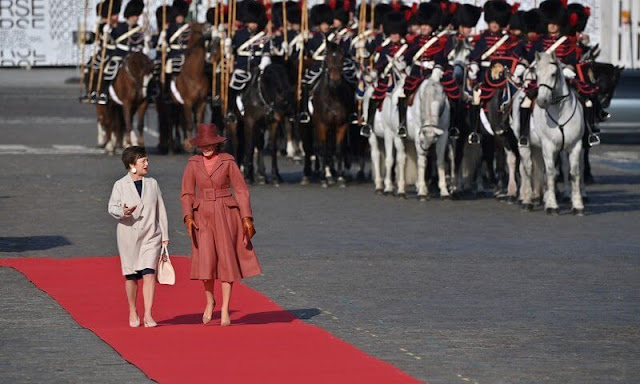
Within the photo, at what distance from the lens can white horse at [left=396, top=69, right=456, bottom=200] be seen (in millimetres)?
23453

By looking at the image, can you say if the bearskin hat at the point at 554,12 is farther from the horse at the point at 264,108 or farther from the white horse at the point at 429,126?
the horse at the point at 264,108

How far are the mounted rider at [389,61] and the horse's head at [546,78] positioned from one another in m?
3.15

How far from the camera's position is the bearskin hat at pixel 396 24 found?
25500 millimetres

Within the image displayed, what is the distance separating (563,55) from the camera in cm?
2283

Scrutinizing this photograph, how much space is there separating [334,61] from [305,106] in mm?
1928

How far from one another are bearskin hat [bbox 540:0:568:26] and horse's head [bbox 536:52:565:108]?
6.46 feet

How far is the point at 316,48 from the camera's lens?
1089 inches

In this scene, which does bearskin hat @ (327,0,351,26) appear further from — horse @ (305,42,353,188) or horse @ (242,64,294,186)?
horse @ (305,42,353,188)

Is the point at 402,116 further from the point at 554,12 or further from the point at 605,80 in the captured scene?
the point at 605,80

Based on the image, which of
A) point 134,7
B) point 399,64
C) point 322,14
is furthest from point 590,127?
point 134,7

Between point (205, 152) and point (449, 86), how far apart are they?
11383 millimetres

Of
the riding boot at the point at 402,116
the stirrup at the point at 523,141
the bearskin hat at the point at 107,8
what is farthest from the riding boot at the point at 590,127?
the bearskin hat at the point at 107,8

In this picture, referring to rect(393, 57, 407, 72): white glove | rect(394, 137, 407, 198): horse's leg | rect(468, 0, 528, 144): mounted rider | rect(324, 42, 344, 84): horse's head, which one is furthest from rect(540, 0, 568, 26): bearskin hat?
rect(324, 42, 344, 84): horse's head

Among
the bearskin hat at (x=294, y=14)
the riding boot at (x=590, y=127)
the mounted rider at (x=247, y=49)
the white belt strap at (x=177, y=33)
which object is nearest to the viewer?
the riding boot at (x=590, y=127)
